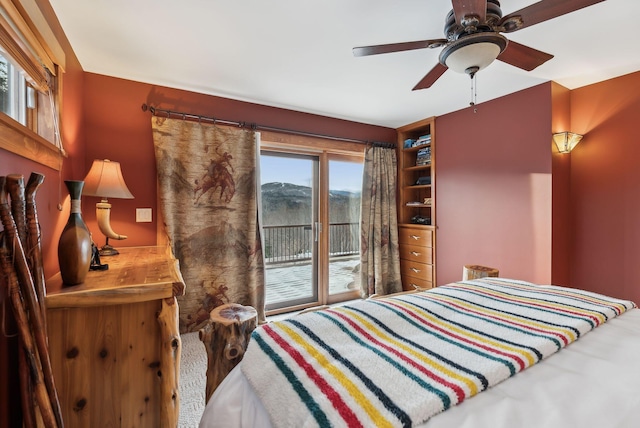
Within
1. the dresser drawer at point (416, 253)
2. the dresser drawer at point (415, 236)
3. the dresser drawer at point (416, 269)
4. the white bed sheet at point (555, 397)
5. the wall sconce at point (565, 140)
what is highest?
the wall sconce at point (565, 140)

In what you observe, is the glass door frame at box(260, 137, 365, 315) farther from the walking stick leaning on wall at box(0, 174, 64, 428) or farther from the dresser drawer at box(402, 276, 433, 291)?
the walking stick leaning on wall at box(0, 174, 64, 428)

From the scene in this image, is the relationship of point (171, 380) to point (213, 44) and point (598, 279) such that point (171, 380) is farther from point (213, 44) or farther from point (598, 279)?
point (598, 279)

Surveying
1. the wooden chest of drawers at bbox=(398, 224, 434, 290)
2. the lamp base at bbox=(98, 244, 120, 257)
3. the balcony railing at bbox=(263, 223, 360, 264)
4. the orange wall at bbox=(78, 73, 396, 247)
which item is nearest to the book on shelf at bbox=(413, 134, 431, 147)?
the wooden chest of drawers at bbox=(398, 224, 434, 290)

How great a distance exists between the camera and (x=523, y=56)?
172 cm

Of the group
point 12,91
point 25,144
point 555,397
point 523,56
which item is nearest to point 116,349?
point 25,144

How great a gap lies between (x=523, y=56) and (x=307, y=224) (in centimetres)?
261

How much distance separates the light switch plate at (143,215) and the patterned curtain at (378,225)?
249cm

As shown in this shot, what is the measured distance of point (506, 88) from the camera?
9.21ft

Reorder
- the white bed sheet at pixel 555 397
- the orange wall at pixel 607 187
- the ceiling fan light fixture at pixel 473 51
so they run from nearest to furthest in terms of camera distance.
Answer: the white bed sheet at pixel 555 397, the ceiling fan light fixture at pixel 473 51, the orange wall at pixel 607 187

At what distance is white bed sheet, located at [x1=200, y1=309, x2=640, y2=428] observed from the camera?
0.68 meters

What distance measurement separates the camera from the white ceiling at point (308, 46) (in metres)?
1.71

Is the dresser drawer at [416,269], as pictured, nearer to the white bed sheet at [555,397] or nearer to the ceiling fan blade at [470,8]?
the white bed sheet at [555,397]

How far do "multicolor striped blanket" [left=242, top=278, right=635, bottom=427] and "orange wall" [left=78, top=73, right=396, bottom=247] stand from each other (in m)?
2.16

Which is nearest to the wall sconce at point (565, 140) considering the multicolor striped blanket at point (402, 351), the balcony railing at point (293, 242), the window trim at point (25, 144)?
the multicolor striped blanket at point (402, 351)
